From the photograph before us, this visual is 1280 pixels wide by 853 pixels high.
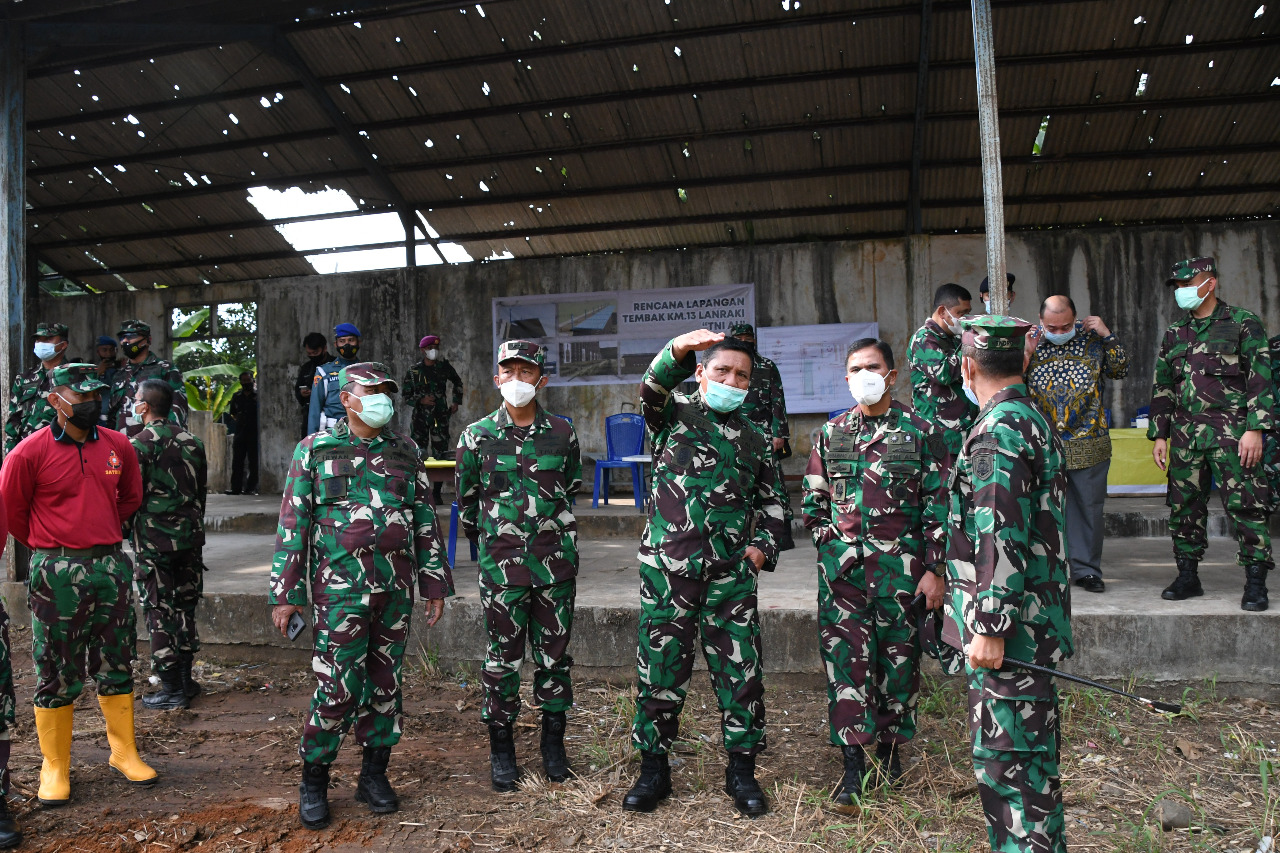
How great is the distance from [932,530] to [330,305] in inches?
414

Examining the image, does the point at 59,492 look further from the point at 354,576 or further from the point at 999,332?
the point at 999,332

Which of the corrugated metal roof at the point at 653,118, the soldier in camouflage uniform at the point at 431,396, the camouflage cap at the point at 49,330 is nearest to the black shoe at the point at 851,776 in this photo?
the camouflage cap at the point at 49,330

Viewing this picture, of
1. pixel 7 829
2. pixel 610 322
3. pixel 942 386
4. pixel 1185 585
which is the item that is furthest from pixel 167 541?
pixel 610 322

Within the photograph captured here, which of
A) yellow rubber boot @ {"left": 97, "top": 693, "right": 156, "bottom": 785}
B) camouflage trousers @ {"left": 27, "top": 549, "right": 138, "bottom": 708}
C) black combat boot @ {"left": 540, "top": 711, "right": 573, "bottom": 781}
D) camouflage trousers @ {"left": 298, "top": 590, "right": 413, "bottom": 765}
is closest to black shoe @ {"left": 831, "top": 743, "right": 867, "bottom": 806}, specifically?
black combat boot @ {"left": 540, "top": 711, "right": 573, "bottom": 781}

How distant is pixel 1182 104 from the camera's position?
9.20m

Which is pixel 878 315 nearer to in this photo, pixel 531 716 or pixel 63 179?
pixel 531 716

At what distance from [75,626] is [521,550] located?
76.2 inches

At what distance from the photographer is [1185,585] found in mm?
4805

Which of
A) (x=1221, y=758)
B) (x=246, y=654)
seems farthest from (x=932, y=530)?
(x=246, y=654)

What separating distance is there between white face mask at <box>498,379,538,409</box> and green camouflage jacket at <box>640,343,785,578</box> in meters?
0.63

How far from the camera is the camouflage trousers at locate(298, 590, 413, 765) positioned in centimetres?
347

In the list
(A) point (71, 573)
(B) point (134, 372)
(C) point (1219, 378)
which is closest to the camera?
(A) point (71, 573)

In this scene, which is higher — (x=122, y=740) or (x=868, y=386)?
(x=868, y=386)

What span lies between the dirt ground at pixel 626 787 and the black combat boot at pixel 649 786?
7cm
